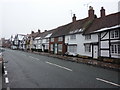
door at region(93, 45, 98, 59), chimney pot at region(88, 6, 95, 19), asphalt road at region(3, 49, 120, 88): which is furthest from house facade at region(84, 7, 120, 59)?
asphalt road at region(3, 49, 120, 88)

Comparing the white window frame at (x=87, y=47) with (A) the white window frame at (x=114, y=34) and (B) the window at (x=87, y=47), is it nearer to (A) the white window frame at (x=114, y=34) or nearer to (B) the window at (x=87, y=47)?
(B) the window at (x=87, y=47)

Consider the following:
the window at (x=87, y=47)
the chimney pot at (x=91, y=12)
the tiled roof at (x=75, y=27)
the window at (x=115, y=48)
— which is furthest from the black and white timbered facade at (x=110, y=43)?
the chimney pot at (x=91, y=12)

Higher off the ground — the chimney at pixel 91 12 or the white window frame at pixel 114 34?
the chimney at pixel 91 12

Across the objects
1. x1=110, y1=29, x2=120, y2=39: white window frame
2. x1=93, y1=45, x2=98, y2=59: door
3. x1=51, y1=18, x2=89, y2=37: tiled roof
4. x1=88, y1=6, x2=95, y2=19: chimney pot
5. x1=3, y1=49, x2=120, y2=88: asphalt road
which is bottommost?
x1=3, y1=49, x2=120, y2=88: asphalt road

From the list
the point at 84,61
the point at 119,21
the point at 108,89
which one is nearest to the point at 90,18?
the point at 119,21

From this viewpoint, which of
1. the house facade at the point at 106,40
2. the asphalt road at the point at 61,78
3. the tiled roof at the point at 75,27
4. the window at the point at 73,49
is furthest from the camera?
the tiled roof at the point at 75,27

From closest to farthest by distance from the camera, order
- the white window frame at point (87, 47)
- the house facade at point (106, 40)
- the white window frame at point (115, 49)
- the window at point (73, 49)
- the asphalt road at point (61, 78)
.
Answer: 1. the asphalt road at point (61, 78)
2. the white window frame at point (115, 49)
3. the house facade at point (106, 40)
4. the white window frame at point (87, 47)
5. the window at point (73, 49)

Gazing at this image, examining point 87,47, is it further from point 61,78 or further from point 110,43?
point 61,78

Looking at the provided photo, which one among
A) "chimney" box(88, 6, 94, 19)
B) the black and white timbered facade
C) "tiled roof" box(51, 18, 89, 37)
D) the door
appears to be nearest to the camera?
the black and white timbered facade

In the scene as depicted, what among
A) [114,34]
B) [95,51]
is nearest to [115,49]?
[114,34]

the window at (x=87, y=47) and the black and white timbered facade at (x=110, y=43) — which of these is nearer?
the black and white timbered facade at (x=110, y=43)

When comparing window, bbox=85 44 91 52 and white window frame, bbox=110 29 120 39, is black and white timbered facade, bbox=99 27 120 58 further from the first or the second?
window, bbox=85 44 91 52

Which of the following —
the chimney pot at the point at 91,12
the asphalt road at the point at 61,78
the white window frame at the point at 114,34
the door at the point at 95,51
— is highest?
the chimney pot at the point at 91,12

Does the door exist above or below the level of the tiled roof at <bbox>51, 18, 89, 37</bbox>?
below
